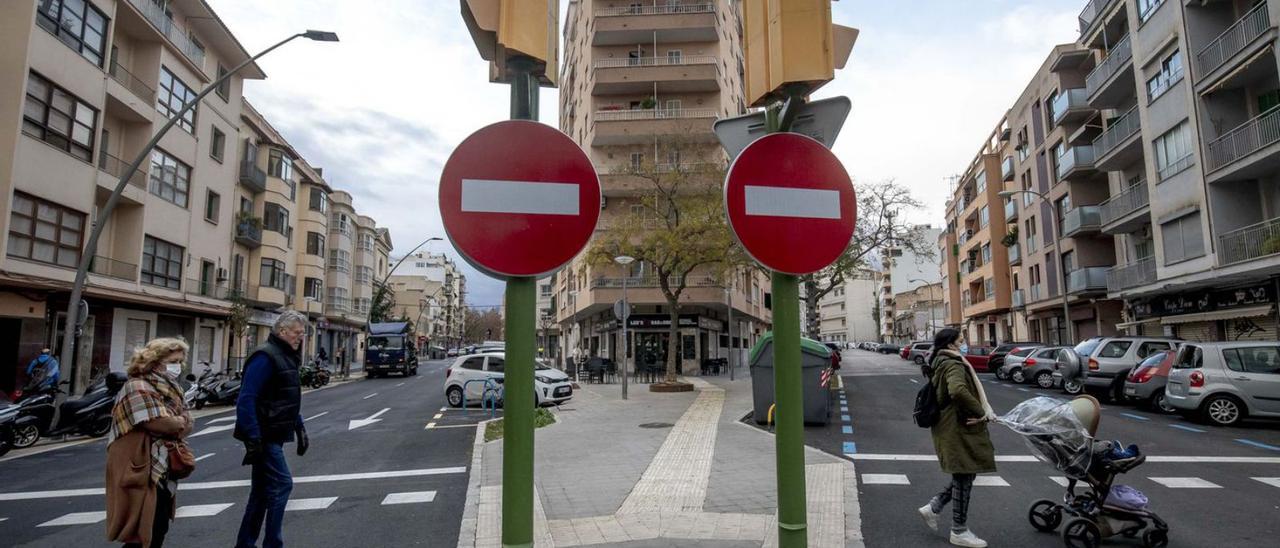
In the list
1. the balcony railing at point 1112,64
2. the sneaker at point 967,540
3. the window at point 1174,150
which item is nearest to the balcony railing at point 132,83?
the sneaker at point 967,540

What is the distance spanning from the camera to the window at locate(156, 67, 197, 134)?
24984mm

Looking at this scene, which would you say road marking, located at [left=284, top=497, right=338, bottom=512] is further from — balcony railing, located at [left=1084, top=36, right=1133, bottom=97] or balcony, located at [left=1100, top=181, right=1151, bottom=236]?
balcony railing, located at [left=1084, top=36, right=1133, bottom=97]

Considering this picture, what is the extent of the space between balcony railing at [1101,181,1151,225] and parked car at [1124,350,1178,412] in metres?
13.1

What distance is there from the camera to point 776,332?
2623 millimetres

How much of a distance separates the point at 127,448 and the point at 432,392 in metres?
19.9

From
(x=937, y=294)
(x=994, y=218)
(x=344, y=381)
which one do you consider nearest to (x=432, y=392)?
(x=344, y=381)

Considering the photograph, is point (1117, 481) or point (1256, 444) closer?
point (1117, 481)

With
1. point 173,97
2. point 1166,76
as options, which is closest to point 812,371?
point 1166,76

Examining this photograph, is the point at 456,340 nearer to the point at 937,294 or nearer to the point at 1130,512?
the point at 937,294

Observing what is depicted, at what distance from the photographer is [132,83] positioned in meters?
23.5

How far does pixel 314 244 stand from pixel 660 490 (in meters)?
44.9

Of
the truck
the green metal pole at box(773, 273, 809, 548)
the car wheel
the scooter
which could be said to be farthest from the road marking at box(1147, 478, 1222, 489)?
the truck

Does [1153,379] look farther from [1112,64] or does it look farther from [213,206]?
[213,206]

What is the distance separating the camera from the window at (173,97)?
2498 cm
